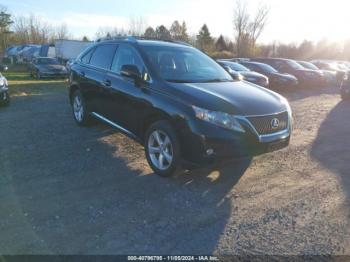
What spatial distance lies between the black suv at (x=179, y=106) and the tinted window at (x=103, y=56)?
0.08ft

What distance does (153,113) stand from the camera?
4.72 meters

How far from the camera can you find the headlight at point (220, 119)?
4.13 meters

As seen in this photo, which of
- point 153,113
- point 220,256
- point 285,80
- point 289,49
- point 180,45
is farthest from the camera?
point 289,49

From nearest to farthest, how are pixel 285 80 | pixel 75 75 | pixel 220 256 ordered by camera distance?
pixel 220 256 → pixel 75 75 → pixel 285 80

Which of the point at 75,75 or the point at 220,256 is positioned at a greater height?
the point at 75,75

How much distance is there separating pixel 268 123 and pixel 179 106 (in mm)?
1179

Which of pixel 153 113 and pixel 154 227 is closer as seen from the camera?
pixel 154 227

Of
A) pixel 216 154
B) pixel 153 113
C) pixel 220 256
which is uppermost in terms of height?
pixel 153 113

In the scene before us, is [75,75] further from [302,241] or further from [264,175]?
[302,241]

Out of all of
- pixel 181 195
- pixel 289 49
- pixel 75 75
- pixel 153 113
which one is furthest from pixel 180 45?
pixel 289 49

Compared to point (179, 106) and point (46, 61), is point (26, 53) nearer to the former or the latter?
point (46, 61)

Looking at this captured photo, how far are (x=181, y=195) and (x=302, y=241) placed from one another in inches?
59.3

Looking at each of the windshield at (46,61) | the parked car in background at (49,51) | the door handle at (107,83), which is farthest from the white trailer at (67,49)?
the door handle at (107,83)

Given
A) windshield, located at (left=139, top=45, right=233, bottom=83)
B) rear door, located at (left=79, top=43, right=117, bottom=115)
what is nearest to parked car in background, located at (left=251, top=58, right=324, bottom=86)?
windshield, located at (left=139, top=45, right=233, bottom=83)
